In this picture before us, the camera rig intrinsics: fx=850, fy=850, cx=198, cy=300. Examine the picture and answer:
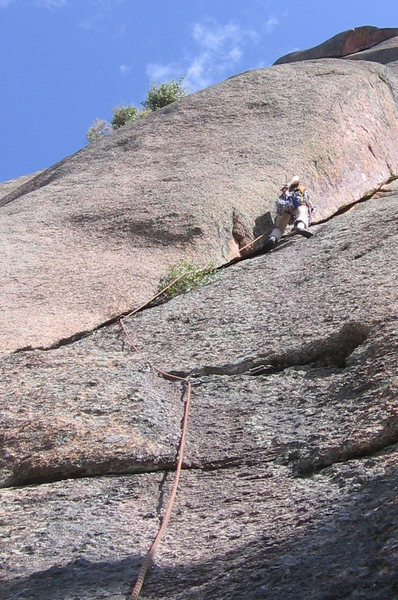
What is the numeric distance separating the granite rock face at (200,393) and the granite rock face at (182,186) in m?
0.05

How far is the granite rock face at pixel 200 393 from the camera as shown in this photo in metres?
4.46

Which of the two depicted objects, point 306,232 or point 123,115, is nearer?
point 306,232

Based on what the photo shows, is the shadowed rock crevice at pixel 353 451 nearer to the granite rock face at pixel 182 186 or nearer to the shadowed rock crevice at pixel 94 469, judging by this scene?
the shadowed rock crevice at pixel 94 469

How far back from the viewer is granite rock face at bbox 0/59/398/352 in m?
10.2

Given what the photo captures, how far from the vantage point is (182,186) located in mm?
12789

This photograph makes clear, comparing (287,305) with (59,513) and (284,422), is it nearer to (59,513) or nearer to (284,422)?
(284,422)

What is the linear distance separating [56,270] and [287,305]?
357cm

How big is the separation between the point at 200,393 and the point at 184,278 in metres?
3.63

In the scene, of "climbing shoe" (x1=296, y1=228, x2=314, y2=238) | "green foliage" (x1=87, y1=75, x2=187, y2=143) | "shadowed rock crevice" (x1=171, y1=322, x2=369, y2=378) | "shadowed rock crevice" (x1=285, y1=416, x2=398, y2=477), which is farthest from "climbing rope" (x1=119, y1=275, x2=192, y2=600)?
"green foliage" (x1=87, y1=75, x2=187, y2=143)

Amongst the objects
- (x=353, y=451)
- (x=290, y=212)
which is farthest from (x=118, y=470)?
(x=290, y=212)

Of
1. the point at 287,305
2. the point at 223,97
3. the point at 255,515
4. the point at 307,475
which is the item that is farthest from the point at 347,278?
the point at 223,97

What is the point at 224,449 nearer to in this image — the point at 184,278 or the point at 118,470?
the point at 118,470

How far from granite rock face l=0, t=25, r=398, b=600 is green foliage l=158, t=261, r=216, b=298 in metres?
0.22

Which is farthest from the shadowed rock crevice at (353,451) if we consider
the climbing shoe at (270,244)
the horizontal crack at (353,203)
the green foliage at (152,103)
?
the green foliage at (152,103)
